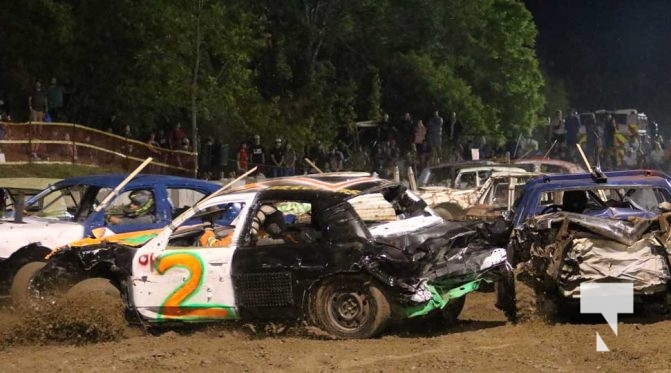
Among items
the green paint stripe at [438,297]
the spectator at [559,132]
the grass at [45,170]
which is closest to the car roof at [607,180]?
the green paint stripe at [438,297]

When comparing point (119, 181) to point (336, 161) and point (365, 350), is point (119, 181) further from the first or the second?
point (336, 161)

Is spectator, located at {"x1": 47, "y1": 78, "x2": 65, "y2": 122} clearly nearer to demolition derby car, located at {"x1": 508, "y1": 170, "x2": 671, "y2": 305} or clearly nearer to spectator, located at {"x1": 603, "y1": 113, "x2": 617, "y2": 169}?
spectator, located at {"x1": 603, "y1": 113, "x2": 617, "y2": 169}

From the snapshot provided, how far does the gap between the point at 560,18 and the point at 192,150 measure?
41063 millimetres

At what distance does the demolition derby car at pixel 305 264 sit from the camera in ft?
28.5

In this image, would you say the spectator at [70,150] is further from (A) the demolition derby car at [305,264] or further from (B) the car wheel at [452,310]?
(B) the car wheel at [452,310]

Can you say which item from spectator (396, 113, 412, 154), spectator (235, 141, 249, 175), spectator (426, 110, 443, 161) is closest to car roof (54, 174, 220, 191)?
spectator (235, 141, 249, 175)

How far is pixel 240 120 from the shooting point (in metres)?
31.2

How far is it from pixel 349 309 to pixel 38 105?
59.9 feet

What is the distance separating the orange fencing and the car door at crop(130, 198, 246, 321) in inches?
576

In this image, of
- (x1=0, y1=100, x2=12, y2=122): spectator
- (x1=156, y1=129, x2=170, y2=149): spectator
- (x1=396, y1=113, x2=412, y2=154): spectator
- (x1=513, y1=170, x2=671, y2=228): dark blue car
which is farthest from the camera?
(x1=396, y1=113, x2=412, y2=154): spectator

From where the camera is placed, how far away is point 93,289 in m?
9.44

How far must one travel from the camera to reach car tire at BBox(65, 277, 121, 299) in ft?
31.0

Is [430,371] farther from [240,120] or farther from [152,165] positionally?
[240,120]

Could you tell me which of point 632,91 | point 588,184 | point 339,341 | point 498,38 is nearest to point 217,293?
point 339,341
